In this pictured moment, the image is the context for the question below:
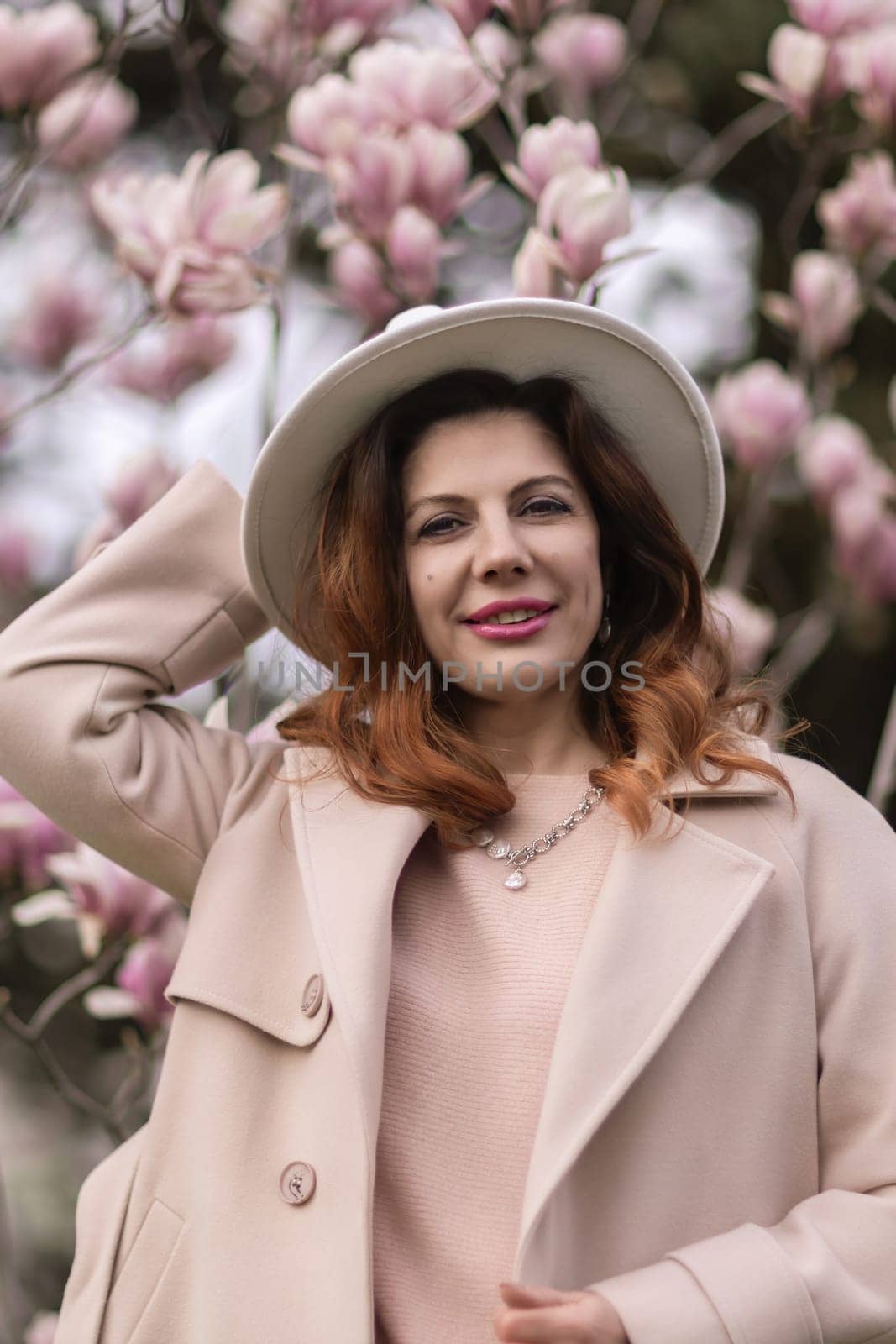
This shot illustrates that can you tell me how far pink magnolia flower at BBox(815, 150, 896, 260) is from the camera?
7.11ft

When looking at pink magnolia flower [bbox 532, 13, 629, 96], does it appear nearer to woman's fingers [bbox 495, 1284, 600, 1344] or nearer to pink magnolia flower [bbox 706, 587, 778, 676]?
pink magnolia flower [bbox 706, 587, 778, 676]

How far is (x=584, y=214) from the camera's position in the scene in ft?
5.86

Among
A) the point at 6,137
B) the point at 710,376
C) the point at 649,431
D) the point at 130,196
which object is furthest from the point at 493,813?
the point at 6,137

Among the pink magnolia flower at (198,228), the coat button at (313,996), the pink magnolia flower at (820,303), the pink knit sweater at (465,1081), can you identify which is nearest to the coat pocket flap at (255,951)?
the coat button at (313,996)

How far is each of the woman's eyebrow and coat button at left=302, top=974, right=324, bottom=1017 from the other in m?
0.60

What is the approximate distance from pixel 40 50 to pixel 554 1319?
1.73 metres

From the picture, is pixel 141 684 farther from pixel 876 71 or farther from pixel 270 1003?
pixel 876 71

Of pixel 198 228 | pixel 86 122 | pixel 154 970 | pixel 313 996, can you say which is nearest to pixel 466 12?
pixel 198 228

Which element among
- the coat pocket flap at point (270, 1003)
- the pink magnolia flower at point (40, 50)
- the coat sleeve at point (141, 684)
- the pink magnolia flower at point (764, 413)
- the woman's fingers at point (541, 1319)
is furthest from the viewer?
the pink magnolia flower at point (764, 413)

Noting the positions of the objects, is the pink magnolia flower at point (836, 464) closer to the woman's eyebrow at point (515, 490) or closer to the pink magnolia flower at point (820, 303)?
the pink magnolia flower at point (820, 303)

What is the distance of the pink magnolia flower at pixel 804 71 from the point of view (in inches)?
79.9

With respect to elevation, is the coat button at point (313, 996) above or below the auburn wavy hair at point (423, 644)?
below

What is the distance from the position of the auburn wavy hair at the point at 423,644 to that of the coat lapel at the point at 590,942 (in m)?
0.07

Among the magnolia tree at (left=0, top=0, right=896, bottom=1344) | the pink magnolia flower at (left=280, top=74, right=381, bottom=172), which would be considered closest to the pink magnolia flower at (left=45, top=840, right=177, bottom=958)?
the magnolia tree at (left=0, top=0, right=896, bottom=1344)
